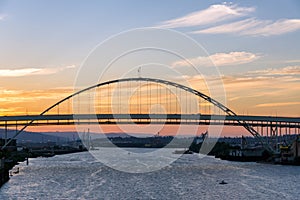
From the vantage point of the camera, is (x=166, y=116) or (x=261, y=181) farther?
(x=166, y=116)

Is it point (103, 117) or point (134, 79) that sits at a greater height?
point (134, 79)

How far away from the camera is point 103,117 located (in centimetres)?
5247

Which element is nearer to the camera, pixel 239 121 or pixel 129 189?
pixel 129 189

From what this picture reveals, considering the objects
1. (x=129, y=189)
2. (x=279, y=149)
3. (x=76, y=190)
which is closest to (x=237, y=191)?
(x=129, y=189)

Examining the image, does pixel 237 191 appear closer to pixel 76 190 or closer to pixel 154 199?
pixel 154 199

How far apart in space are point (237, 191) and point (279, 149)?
34796 mm

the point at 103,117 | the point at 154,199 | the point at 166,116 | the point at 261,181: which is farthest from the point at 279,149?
the point at 154,199

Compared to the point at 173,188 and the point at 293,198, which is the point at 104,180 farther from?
the point at 293,198

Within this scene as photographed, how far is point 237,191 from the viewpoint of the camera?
33.5 metres

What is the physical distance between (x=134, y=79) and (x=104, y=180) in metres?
13.4

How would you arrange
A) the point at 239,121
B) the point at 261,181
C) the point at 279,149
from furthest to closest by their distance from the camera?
the point at 279,149
the point at 239,121
the point at 261,181

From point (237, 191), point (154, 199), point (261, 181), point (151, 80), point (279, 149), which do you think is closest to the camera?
point (154, 199)

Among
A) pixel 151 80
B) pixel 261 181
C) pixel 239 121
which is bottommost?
pixel 261 181

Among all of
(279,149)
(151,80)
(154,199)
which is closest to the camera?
(154,199)
